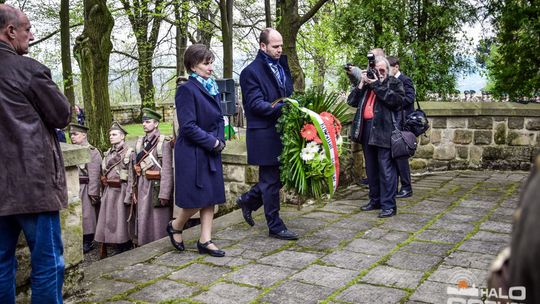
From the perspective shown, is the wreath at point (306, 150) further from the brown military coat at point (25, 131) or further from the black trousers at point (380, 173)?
the brown military coat at point (25, 131)

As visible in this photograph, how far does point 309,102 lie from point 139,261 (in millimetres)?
1979

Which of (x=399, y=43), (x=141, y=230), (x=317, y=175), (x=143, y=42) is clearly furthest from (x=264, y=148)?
(x=143, y=42)

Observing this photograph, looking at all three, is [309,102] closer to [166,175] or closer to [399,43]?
[166,175]

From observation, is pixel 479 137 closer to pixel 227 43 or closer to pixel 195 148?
pixel 195 148

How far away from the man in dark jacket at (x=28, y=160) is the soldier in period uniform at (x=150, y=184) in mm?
3007

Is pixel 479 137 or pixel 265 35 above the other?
pixel 265 35

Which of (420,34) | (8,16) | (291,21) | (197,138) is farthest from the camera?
(291,21)

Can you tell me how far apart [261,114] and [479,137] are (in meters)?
5.56

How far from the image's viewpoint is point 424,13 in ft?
36.5

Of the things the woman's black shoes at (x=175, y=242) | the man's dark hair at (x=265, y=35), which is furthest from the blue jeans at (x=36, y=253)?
the man's dark hair at (x=265, y=35)

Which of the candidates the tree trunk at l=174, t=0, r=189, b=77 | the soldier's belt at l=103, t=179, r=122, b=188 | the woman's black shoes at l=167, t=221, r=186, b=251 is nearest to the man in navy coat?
the woman's black shoes at l=167, t=221, r=186, b=251

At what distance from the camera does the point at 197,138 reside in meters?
4.51

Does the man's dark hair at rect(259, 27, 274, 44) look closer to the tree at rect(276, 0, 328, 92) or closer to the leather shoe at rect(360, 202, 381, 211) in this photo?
the leather shoe at rect(360, 202, 381, 211)

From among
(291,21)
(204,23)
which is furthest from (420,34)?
(204,23)
